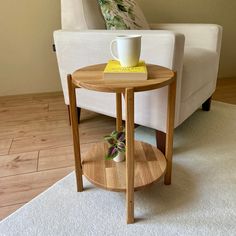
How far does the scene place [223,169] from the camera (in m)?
1.13

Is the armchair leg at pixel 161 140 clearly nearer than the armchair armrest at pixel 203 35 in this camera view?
Yes

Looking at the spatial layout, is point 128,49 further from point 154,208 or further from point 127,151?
point 154,208

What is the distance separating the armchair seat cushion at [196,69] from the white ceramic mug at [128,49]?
16.2 inches

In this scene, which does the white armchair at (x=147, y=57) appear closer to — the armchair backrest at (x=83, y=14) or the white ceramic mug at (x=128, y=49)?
the armchair backrest at (x=83, y=14)

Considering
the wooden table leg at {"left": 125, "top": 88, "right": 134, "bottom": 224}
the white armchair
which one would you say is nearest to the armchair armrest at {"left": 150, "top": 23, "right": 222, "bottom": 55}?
the white armchair

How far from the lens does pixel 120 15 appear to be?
51.8 inches

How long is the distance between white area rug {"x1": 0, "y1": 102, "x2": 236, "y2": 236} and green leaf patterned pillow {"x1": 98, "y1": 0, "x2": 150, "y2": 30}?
729mm

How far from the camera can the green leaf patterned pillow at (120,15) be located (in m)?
1.28

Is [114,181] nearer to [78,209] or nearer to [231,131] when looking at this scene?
[78,209]

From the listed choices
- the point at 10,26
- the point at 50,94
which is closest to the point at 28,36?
the point at 10,26

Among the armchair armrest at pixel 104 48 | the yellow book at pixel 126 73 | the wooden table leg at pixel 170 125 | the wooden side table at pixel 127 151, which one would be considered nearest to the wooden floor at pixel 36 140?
the wooden side table at pixel 127 151

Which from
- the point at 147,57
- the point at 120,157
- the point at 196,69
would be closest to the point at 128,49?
the point at 147,57

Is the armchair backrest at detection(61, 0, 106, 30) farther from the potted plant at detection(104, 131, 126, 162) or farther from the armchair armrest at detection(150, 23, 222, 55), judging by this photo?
the potted plant at detection(104, 131, 126, 162)

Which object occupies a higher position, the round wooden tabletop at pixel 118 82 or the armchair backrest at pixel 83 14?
the armchair backrest at pixel 83 14
